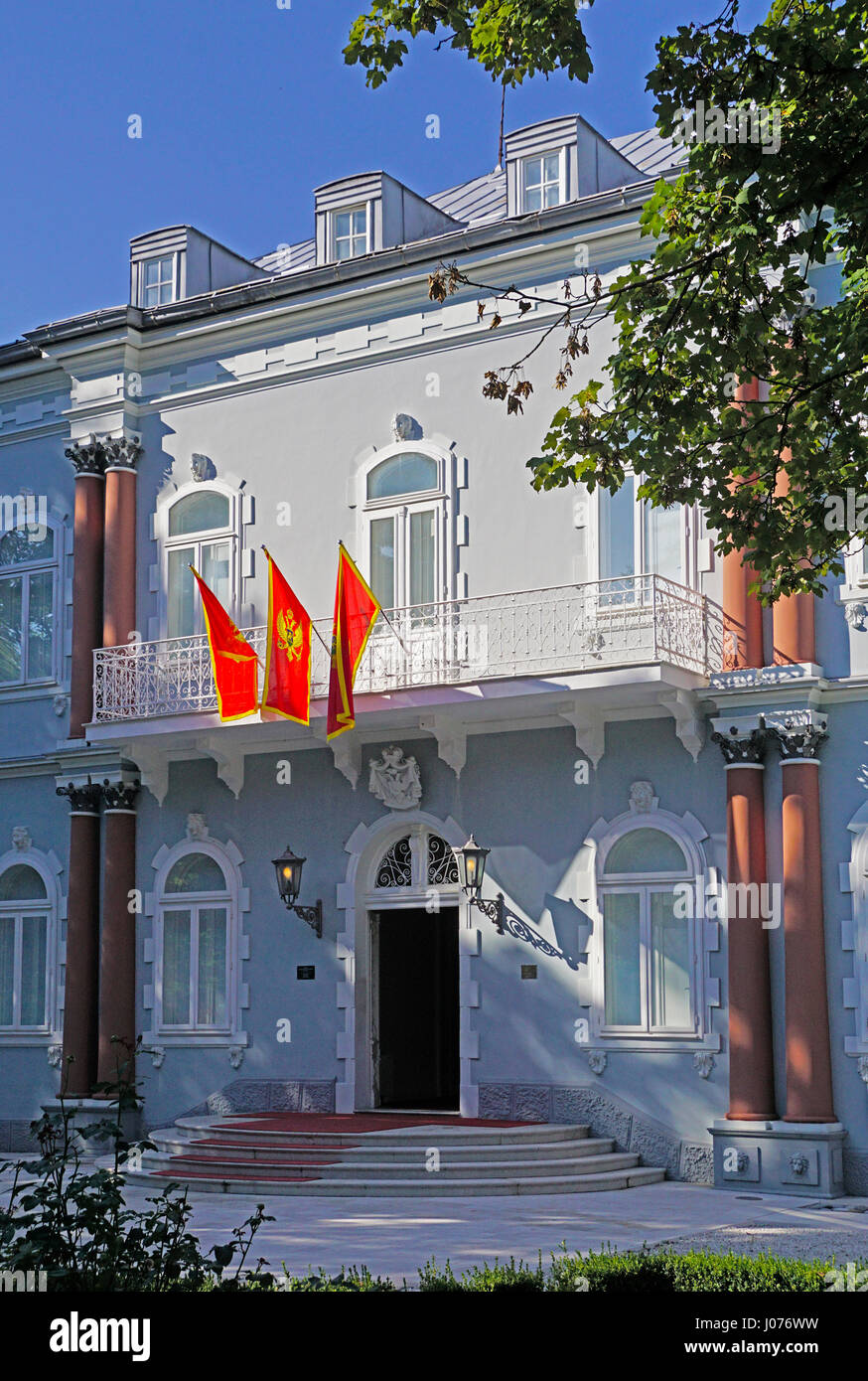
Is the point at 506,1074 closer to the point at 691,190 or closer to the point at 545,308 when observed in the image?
the point at 545,308

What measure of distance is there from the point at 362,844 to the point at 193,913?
236 centimetres

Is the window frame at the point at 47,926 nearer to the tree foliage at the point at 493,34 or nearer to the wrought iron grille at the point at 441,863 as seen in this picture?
the wrought iron grille at the point at 441,863

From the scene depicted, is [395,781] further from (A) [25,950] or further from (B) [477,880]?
(A) [25,950]

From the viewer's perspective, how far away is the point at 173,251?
20297 millimetres

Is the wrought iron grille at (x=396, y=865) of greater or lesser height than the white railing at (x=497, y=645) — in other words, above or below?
below

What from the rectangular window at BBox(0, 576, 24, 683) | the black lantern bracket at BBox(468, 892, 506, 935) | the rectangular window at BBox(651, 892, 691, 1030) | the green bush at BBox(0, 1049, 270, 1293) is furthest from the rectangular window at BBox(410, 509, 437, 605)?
the green bush at BBox(0, 1049, 270, 1293)

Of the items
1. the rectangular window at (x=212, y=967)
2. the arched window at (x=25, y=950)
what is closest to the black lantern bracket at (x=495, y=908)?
the rectangular window at (x=212, y=967)

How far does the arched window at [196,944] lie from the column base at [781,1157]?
5850 mm

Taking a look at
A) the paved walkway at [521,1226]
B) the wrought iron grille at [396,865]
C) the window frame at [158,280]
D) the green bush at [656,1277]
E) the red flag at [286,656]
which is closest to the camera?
the green bush at [656,1277]

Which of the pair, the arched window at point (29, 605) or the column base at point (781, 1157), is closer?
the column base at point (781, 1157)

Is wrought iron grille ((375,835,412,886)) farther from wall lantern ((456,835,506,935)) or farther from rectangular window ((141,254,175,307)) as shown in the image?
rectangular window ((141,254,175,307))

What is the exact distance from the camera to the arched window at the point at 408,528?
17.0 meters

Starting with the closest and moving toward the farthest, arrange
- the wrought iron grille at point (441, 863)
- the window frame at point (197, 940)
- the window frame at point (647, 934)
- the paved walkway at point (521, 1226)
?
1. the paved walkway at point (521, 1226)
2. the window frame at point (647, 934)
3. the wrought iron grille at point (441, 863)
4. the window frame at point (197, 940)

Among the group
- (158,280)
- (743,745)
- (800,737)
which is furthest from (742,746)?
(158,280)
